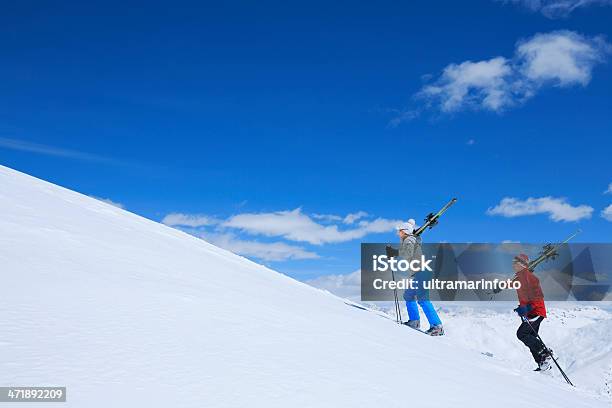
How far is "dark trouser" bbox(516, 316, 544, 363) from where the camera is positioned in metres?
8.40

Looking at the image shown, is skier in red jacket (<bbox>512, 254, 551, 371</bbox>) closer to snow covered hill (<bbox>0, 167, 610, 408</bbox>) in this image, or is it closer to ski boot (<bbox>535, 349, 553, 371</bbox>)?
ski boot (<bbox>535, 349, 553, 371</bbox>)

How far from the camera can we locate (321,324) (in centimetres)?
564

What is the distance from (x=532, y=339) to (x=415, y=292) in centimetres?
230

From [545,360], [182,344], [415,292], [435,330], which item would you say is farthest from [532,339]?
[182,344]

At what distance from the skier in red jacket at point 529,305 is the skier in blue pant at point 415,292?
152cm

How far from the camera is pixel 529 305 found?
29.4 ft

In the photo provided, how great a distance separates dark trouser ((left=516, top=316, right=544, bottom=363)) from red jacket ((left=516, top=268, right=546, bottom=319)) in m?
0.17

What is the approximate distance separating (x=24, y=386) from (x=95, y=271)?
103 inches

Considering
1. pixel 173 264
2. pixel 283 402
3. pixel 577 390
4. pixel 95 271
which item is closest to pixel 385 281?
pixel 577 390

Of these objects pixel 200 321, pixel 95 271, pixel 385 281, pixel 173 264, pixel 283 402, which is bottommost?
pixel 283 402

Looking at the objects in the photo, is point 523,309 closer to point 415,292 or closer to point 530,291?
point 530,291

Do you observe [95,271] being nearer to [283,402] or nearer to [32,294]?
[32,294]

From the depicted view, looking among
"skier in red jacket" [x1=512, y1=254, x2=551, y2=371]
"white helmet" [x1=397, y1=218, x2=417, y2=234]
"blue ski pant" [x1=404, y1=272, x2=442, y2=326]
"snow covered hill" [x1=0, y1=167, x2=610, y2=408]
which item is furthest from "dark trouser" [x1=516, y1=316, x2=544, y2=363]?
"white helmet" [x1=397, y1=218, x2=417, y2=234]

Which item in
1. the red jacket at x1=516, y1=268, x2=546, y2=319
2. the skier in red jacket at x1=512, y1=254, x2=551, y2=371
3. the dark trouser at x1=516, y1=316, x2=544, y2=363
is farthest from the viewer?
the red jacket at x1=516, y1=268, x2=546, y2=319
